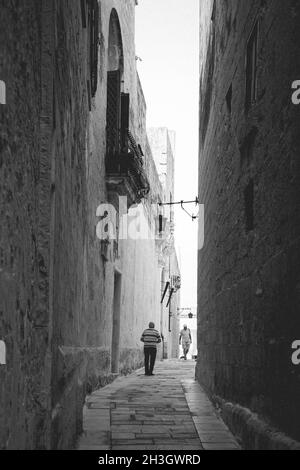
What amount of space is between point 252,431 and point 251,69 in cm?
315

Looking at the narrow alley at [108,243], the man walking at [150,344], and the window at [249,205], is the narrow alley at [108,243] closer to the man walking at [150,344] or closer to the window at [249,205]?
the window at [249,205]

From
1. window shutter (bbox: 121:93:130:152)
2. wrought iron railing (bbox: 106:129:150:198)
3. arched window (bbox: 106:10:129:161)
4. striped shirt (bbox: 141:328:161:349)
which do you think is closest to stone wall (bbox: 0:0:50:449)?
wrought iron railing (bbox: 106:129:150:198)

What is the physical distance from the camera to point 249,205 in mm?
5793

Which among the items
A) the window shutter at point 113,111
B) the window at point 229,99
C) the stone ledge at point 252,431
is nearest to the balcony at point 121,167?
the window shutter at point 113,111

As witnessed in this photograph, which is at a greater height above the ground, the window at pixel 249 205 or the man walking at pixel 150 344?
the window at pixel 249 205

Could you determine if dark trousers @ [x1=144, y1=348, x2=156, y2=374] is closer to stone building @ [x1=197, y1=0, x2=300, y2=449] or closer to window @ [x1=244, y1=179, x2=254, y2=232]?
stone building @ [x1=197, y1=0, x2=300, y2=449]

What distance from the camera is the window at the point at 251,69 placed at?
5.59 metres

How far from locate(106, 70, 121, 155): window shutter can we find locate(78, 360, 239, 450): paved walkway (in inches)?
170

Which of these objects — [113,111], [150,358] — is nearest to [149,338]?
[150,358]

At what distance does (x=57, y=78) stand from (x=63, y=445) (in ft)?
7.50

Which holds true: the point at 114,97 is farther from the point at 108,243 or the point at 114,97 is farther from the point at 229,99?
the point at 229,99

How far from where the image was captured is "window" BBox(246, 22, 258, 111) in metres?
5.59

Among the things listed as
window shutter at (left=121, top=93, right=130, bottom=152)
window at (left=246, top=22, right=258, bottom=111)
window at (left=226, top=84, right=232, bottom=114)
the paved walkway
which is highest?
window shutter at (left=121, top=93, right=130, bottom=152)
